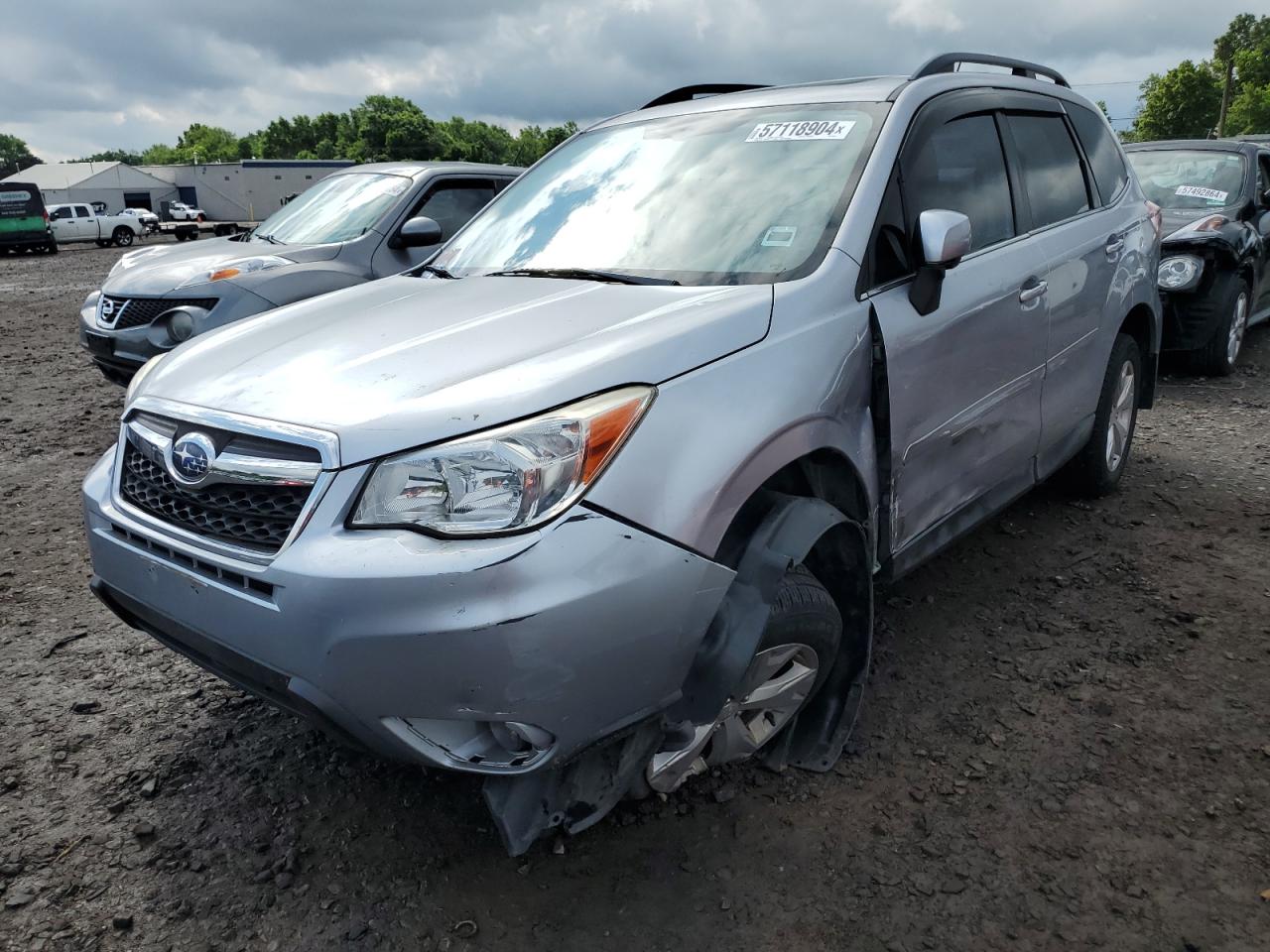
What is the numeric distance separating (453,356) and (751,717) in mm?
1141

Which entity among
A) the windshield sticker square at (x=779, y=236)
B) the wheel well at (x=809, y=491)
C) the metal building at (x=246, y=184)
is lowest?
the wheel well at (x=809, y=491)

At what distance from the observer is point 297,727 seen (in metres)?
2.93

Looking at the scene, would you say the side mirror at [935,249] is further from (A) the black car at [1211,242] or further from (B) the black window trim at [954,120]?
(A) the black car at [1211,242]

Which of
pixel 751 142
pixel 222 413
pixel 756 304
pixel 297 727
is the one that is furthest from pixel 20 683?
pixel 751 142

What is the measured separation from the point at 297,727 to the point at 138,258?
491 centimetres

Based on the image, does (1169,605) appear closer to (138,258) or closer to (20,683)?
(20,683)

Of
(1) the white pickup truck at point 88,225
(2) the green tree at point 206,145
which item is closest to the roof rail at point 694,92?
(1) the white pickup truck at point 88,225

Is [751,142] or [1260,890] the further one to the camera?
[751,142]

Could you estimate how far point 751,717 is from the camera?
2.43 metres

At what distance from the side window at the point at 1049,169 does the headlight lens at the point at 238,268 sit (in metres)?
4.33

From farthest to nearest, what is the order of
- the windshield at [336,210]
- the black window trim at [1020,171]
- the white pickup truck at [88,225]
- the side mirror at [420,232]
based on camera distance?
the white pickup truck at [88,225] → the windshield at [336,210] → the side mirror at [420,232] → the black window trim at [1020,171]

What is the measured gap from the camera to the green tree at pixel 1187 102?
211 ft

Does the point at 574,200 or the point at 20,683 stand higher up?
the point at 574,200

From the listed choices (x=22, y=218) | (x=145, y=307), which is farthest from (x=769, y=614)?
(x=22, y=218)
